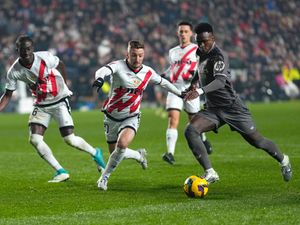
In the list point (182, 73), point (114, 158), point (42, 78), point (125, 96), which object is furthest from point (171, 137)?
point (114, 158)

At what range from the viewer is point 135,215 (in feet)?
28.7

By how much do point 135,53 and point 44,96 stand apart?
1.97 meters

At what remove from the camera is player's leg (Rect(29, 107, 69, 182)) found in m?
12.3

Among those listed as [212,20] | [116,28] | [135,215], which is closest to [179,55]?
[135,215]

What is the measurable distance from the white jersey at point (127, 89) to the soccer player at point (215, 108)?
68 cm

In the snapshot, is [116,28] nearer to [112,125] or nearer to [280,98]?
[280,98]

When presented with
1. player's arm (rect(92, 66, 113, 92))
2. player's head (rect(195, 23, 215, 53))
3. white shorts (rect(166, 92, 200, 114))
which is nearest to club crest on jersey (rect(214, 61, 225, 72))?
player's head (rect(195, 23, 215, 53))

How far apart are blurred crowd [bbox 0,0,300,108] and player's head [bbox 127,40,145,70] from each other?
22428 mm

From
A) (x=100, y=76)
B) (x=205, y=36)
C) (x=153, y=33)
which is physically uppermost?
(x=153, y=33)

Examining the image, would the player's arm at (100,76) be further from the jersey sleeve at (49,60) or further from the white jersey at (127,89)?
the jersey sleeve at (49,60)

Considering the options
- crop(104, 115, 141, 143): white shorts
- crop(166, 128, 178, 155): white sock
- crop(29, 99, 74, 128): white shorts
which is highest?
crop(29, 99, 74, 128): white shorts

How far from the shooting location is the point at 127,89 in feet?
37.8

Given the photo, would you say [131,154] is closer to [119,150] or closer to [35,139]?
[119,150]

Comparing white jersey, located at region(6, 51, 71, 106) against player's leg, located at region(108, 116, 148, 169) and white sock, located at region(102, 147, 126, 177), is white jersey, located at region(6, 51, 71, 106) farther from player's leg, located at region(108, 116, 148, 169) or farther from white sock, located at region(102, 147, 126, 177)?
white sock, located at region(102, 147, 126, 177)
